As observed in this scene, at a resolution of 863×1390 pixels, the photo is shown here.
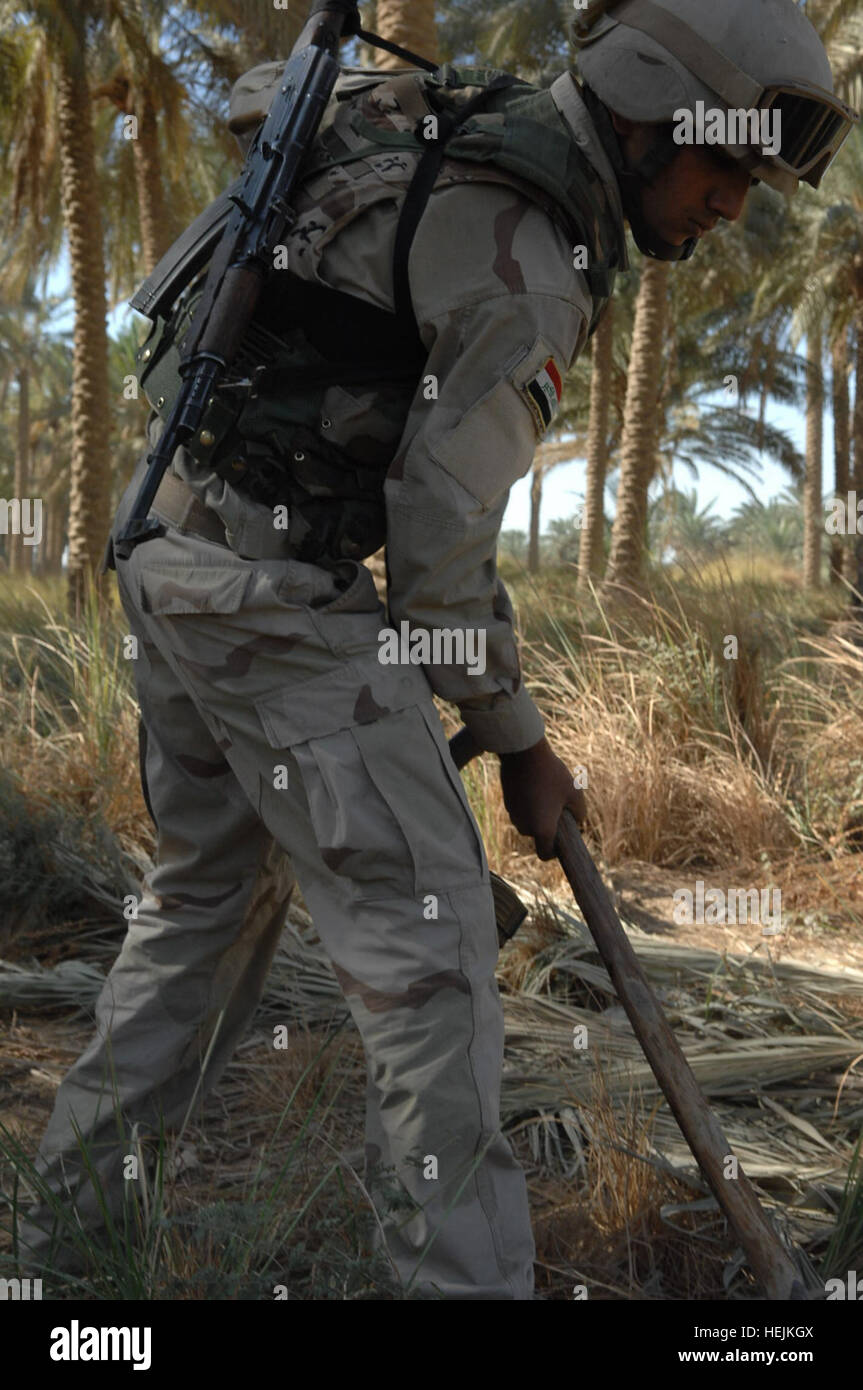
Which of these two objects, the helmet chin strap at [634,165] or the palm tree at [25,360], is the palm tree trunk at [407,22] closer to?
the helmet chin strap at [634,165]

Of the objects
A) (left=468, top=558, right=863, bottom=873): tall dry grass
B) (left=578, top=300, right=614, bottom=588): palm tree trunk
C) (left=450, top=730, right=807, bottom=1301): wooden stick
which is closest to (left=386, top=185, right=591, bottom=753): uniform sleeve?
(left=450, top=730, right=807, bottom=1301): wooden stick

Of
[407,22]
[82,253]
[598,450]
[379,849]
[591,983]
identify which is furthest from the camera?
[598,450]

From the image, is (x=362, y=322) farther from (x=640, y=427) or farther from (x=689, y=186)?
(x=640, y=427)

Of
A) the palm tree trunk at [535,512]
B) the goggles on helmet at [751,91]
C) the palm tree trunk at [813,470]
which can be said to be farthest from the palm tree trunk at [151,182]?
the palm tree trunk at [535,512]

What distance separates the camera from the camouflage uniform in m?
1.70

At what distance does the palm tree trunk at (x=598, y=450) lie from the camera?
50.1 feet

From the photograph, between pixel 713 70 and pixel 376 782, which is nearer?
pixel 376 782

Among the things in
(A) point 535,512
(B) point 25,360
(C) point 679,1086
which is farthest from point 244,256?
(A) point 535,512

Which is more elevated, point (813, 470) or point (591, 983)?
point (813, 470)

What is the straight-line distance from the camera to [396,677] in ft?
5.86

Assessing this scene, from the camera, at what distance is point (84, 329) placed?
33.4 feet

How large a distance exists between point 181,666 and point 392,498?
43 cm

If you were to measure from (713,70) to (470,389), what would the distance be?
636 millimetres
